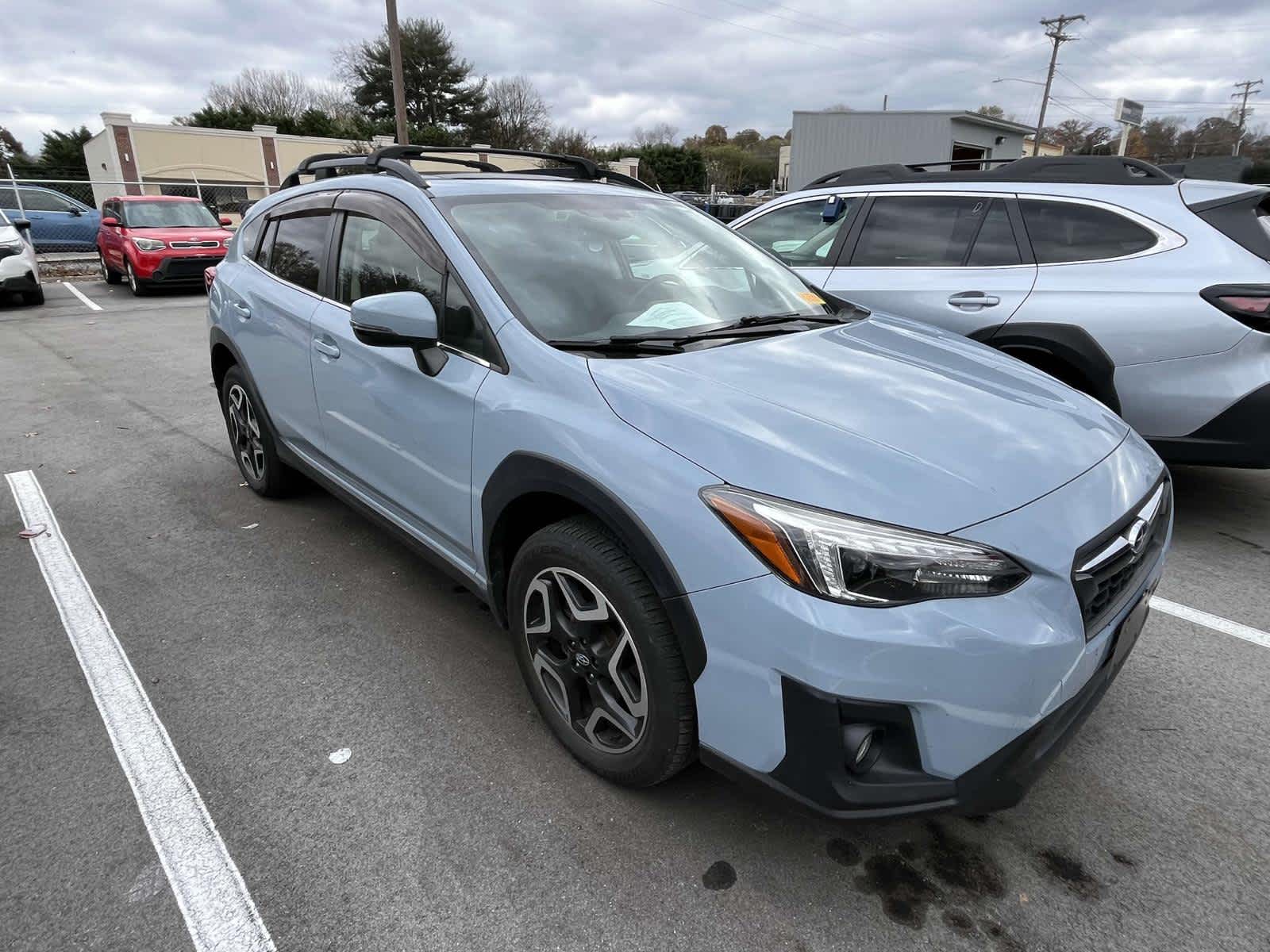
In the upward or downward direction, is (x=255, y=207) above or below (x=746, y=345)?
above

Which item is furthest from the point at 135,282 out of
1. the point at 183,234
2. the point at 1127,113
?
the point at 1127,113

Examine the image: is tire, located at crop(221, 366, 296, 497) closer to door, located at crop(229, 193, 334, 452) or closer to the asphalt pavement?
door, located at crop(229, 193, 334, 452)

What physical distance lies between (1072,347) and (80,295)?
51.9ft

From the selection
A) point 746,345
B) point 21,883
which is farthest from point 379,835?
point 746,345

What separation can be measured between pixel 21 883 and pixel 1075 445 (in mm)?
2909

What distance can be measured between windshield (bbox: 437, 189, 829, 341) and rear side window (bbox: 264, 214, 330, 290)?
101 centimetres

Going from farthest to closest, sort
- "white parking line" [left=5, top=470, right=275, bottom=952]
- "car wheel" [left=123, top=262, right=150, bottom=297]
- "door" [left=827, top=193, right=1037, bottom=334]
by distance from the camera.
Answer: "car wheel" [left=123, top=262, right=150, bottom=297] < "door" [left=827, top=193, right=1037, bottom=334] < "white parking line" [left=5, top=470, right=275, bottom=952]

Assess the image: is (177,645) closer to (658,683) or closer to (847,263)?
(658,683)

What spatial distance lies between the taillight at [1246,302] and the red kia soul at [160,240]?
13904 mm

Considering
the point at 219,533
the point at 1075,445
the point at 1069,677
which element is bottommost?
the point at 219,533

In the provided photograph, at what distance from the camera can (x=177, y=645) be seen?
9.86 feet

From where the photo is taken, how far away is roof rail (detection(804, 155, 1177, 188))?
412 centimetres

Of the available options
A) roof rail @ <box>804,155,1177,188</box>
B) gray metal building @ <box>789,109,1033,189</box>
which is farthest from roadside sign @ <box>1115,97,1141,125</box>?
roof rail @ <box>804,155,1177,188</box>

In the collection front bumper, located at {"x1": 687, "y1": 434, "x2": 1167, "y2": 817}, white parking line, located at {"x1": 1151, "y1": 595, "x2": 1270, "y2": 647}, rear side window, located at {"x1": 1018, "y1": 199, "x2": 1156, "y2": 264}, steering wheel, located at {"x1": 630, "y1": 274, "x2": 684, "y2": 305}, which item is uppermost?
rear side window, located at {"x1": 1018, "y1": 199, "x2": 1156, "y2": 264}
